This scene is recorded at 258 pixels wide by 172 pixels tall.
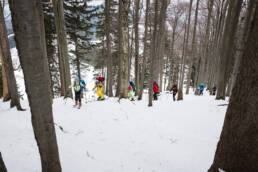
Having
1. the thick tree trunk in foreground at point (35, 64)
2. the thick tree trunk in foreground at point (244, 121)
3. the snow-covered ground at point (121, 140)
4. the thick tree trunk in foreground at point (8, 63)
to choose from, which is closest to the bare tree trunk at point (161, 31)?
the snow-covered ground at point (121, 140)

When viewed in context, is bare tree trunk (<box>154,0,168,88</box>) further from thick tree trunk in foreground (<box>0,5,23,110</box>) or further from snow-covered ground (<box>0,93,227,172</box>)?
thick tree trunk in foreground (<box>0,5,23,110</box>)

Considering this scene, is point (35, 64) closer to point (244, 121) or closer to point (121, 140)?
point (244, 121)

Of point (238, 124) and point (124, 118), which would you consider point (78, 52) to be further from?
point (238, 124)

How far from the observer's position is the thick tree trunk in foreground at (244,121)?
1.48 m

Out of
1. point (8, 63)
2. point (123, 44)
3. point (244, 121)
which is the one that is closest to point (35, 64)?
point (244, 121)

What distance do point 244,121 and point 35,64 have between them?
256 centimetres

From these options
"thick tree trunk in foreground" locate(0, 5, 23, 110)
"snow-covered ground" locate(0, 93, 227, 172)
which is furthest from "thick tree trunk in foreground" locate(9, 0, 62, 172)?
"thick tree trunk in foreground" locate(0, 5, 23, 110)

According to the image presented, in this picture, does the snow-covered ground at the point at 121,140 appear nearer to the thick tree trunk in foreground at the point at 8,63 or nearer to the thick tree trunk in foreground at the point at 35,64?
the thick tree trunk in foreground at the point at 8,63

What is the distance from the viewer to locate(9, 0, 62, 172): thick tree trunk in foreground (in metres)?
1.21

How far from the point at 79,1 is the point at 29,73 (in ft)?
42.8

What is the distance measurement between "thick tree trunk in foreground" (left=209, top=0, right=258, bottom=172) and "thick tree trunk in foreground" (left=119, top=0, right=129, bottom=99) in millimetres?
6215

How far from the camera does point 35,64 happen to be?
1.34 m

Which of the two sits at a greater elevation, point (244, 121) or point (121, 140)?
point (244, 121)

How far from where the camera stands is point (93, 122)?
4648mm
